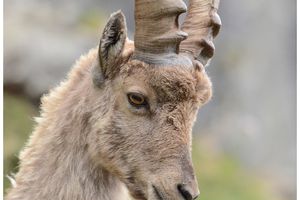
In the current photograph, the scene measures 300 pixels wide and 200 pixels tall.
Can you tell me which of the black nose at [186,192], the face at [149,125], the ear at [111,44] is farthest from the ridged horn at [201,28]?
the black nose at [186,192]

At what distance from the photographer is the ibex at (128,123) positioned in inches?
244

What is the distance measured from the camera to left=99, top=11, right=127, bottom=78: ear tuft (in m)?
6.20

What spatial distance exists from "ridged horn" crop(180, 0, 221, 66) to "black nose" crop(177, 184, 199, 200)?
1053 millimetres

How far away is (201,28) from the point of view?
6.69m

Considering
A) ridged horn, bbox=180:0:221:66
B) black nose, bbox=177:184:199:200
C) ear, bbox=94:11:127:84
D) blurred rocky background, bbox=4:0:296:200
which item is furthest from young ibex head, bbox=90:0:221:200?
blurred rocky background, bbox=4:0:296:200

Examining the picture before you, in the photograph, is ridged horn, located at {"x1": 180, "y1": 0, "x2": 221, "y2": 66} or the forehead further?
ridged horn, located at {"x1": 180, "y1": 0, "x2": 221, "y2": 66}

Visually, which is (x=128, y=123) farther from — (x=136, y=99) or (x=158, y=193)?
(x=158, y=193)

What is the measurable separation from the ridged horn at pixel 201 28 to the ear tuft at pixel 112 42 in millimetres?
539

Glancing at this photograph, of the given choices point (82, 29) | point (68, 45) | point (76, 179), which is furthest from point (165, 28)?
point (82, 29)

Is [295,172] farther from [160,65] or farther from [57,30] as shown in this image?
[160,65]

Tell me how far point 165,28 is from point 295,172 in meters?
13.3

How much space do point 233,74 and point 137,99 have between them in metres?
13.5

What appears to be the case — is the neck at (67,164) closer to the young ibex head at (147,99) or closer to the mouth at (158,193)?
the young ibex head at (147,99)

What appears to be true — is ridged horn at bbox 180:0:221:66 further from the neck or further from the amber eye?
the neck
